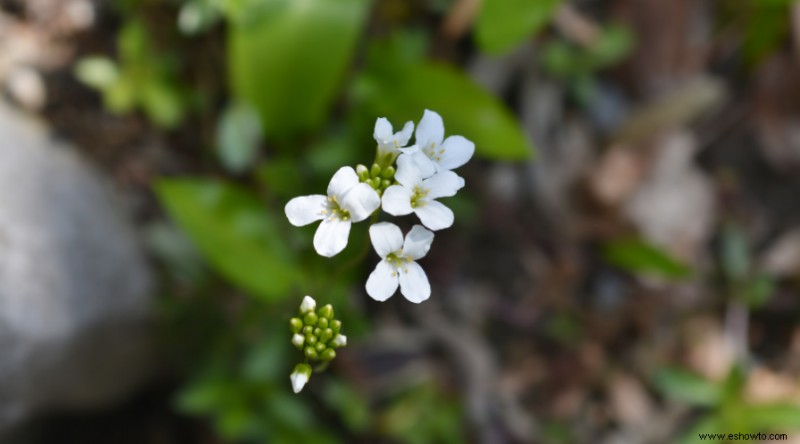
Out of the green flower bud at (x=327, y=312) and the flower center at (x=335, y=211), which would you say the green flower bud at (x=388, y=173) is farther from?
the green flower bud at (x=327, y=312)

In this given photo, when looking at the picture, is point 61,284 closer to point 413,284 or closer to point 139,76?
point 139,76

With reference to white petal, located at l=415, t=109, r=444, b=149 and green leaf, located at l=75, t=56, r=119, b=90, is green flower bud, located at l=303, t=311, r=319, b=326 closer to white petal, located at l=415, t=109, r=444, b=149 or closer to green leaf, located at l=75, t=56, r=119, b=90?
white petal, located at l=415, t=109, r=444, b=149

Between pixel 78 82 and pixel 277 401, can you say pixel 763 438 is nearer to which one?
pixel 277 401

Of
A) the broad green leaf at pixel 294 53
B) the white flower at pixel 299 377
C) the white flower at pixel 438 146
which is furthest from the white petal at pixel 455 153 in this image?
the broad green leaf at pixel 294 53

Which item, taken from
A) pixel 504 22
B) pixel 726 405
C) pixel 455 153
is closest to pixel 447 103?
pixel 504 22

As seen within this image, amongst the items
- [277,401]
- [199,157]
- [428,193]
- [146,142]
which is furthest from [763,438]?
[146,142]

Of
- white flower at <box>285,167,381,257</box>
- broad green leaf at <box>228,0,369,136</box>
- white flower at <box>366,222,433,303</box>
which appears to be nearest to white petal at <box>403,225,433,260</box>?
white flower at <box>366,222,433,303</box>
